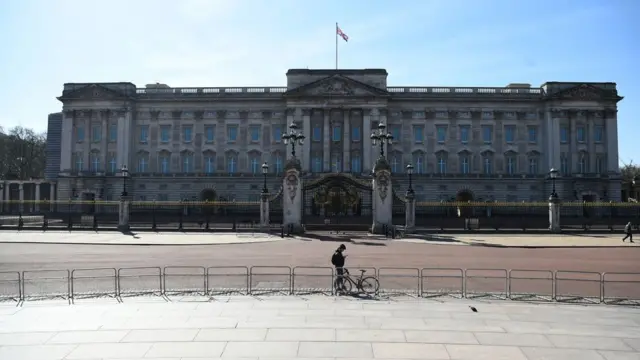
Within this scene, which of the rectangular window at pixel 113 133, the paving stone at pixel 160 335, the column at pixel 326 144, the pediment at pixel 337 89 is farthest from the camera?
the rectangular window at pixel 113 133

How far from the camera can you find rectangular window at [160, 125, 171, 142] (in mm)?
64688

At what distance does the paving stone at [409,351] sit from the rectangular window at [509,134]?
60442 mm

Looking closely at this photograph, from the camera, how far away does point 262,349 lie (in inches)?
337

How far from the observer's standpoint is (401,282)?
50.7 feet

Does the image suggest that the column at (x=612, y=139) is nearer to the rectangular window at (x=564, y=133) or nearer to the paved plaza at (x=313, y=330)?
the rectangular window at (x=564, y=133)

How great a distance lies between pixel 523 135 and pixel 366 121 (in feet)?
72.3

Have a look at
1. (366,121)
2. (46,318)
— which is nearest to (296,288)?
(46,318)

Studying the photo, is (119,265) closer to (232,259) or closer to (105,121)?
(232,259)

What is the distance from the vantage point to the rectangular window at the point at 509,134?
209ft

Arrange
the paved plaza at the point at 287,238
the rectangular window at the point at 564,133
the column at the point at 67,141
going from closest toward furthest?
the paved plaza at the point at 287,238 → the rectangular window at the point at 564,133 → the column at the point at 67,141

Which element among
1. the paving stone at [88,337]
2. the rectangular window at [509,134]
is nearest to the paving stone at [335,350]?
the paving stone at [88,337]

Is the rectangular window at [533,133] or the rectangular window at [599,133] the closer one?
the rectangular window at [599,133]

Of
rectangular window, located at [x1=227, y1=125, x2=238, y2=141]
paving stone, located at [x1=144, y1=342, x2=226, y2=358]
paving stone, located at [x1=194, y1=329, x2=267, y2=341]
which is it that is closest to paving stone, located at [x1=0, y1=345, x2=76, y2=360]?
paving stone, located at [x1=144, y1=342, x2=226, y2=358]

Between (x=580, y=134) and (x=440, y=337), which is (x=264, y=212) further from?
(x=580, y=134)
